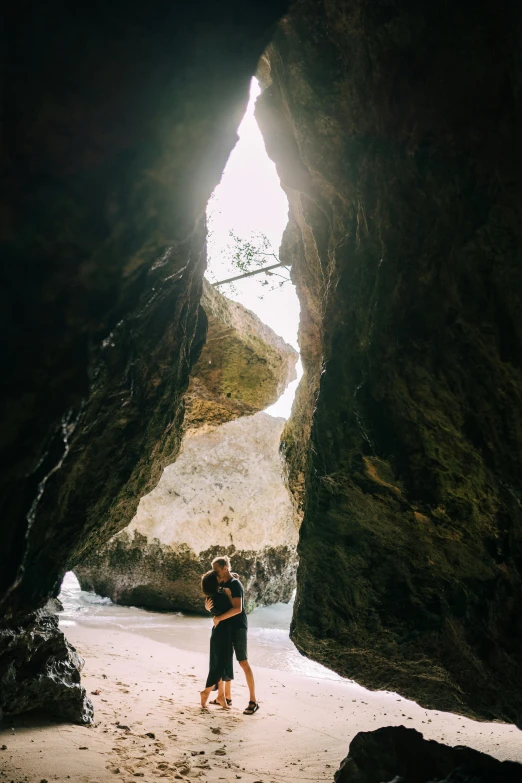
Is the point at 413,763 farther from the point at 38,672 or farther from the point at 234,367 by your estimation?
the point at 234,367

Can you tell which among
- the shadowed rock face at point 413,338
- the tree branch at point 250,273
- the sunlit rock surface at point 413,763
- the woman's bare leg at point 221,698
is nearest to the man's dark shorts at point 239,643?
the woman's bare leg at point 221,698

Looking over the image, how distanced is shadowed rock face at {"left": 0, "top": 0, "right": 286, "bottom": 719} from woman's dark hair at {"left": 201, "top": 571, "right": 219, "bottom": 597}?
266cm

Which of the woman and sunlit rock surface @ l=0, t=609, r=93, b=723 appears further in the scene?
the woman

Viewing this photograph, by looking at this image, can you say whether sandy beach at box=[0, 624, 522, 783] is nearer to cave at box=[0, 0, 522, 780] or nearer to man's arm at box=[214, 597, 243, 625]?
cave at box=[0, 0, 522, 780]

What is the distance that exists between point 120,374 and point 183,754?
12.3 feet

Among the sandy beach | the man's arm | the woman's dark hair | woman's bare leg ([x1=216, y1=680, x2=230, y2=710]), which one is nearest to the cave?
the sandy beach

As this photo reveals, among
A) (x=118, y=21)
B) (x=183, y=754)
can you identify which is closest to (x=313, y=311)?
(x=118, y=21)

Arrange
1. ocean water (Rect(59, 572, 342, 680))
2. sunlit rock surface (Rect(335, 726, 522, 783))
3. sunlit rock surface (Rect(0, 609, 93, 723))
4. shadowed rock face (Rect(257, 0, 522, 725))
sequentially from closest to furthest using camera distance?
shadowed rock face (Rect(257, 0, 522, 725)), sunlit rock surface (Rect(335, 726, 522, 783)), sunlit rock surface (Rect(0, 609, 93, 723)), ocean water (Rect(59, 572, 342, 680))

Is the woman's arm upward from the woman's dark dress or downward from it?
upward

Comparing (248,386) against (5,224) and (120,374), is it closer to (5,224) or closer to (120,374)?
(120,374)

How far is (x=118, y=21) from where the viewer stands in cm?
254

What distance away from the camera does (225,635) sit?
6.25 meters

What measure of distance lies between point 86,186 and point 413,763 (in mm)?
4839

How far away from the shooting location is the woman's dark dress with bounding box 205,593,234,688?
237 inches
